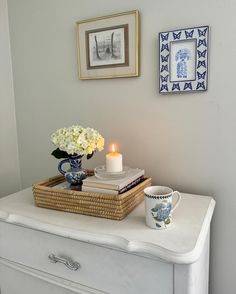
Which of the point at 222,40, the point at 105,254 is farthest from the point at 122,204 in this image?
the point at 222,40

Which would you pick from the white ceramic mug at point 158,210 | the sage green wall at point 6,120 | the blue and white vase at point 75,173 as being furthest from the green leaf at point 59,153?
the sage green wall at point 6,120

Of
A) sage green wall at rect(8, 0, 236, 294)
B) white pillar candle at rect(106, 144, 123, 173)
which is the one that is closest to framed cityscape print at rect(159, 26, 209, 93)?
sage green wall at rect(8, 0, 236, 294)

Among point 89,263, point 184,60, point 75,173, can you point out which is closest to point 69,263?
point 89,263

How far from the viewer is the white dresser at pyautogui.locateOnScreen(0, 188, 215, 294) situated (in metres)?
0.68

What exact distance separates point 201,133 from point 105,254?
1.88ft

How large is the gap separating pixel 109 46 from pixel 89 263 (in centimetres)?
84

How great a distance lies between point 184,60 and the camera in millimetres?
983

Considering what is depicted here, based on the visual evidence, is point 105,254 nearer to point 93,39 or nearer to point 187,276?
point 187,276

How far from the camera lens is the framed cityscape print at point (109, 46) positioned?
1.06 metres

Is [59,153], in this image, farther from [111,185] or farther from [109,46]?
[109,46]

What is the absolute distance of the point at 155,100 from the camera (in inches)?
42.4

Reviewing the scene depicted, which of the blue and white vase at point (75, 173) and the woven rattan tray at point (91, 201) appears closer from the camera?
the woven rattan tray at point (91, 201)

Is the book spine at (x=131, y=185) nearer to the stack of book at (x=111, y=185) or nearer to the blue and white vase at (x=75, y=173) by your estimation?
the stack of book at (x=111, y=185)

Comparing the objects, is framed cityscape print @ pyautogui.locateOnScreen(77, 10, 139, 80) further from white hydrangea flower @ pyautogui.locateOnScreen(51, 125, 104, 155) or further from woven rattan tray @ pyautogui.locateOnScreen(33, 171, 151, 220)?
woven rattan tray @ pyautogui.locateOnScreen(33, 171, 151, 220)
